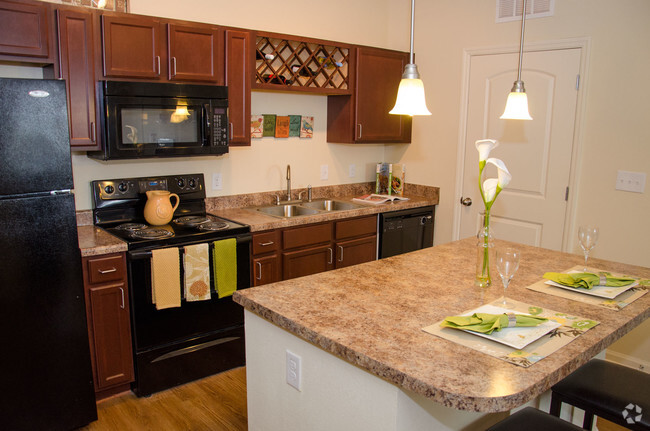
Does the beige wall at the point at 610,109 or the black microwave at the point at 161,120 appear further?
the beige wall at the point at 610,109

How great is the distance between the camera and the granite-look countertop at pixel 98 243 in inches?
105

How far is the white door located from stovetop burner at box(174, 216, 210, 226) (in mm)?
2148

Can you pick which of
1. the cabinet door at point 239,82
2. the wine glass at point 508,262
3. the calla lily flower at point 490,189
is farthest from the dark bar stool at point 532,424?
the cabinet door at point 239,82

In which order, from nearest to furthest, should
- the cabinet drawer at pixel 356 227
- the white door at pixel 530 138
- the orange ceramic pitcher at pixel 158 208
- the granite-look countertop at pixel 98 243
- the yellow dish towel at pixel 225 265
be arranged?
the granite-look countertop at pixel 98 243 → the yellow dish towel at pixel 225 265 → the orange ceramic pitcher at pixel 158 208 → the white door at pixel 530 138 → the cabinet drawer at pixel 356 227

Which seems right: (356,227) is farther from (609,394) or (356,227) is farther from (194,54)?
(609,394)

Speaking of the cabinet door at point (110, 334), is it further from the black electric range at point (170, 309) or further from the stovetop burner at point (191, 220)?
the stovetop burner at point (191, 220)

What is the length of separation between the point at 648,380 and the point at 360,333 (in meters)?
1.13

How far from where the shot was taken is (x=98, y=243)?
2.76 meters

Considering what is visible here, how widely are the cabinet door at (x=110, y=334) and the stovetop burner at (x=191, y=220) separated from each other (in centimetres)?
60

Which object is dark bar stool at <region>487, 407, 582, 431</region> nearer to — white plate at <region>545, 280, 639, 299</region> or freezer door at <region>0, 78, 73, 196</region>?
white plate at <region>545, 280, 639, 299</region>

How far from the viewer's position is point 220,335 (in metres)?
3.21

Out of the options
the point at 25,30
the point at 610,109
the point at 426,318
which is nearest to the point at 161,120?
the point at 25,30

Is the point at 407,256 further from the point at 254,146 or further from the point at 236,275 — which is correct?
the point at 254,146

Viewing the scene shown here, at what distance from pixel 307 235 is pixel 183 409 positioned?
4.46ft
